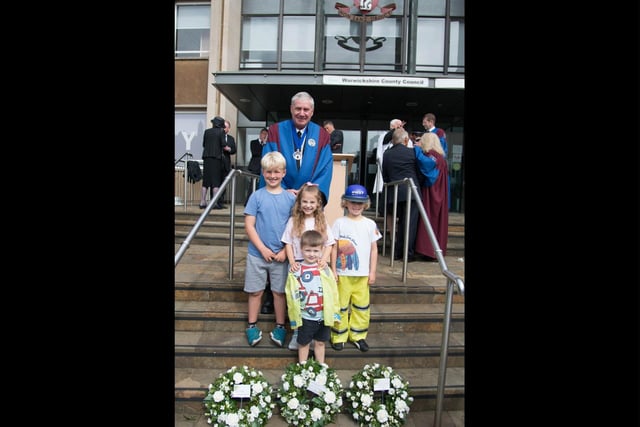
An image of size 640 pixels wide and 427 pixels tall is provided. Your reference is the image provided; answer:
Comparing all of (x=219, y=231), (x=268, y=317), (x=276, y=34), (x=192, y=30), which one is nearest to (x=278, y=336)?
(x=268, y=317)

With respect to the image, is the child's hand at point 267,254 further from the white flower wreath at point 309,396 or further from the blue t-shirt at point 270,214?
the white flower wreath at point 309,396

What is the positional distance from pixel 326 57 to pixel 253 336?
329 inches

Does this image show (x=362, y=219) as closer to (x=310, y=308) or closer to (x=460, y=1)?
(x=310, y=308)

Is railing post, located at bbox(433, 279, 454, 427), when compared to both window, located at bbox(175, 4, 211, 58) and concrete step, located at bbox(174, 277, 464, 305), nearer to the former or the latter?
concrete step, located at bbox(174, 277, 464, 305)

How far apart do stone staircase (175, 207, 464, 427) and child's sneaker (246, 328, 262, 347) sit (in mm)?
45

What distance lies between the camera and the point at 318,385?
2391 millimetres

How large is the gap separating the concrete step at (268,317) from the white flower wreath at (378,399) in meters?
0.78

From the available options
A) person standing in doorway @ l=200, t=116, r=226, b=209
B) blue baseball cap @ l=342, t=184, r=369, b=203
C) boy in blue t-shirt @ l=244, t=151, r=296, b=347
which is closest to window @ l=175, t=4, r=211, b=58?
person standing in doorway @ l=200, t=116, r=226, b=209

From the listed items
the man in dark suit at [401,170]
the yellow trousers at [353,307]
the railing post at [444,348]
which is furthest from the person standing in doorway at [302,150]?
the man in dark suit at [401,170]

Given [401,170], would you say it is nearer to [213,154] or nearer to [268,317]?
[268,317]

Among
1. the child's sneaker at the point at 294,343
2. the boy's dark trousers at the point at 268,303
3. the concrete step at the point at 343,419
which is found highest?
the boy's dark trousers at the point at 268,303

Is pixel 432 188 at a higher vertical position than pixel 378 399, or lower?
higher

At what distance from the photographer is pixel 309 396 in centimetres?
246

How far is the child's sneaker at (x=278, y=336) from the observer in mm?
2912
